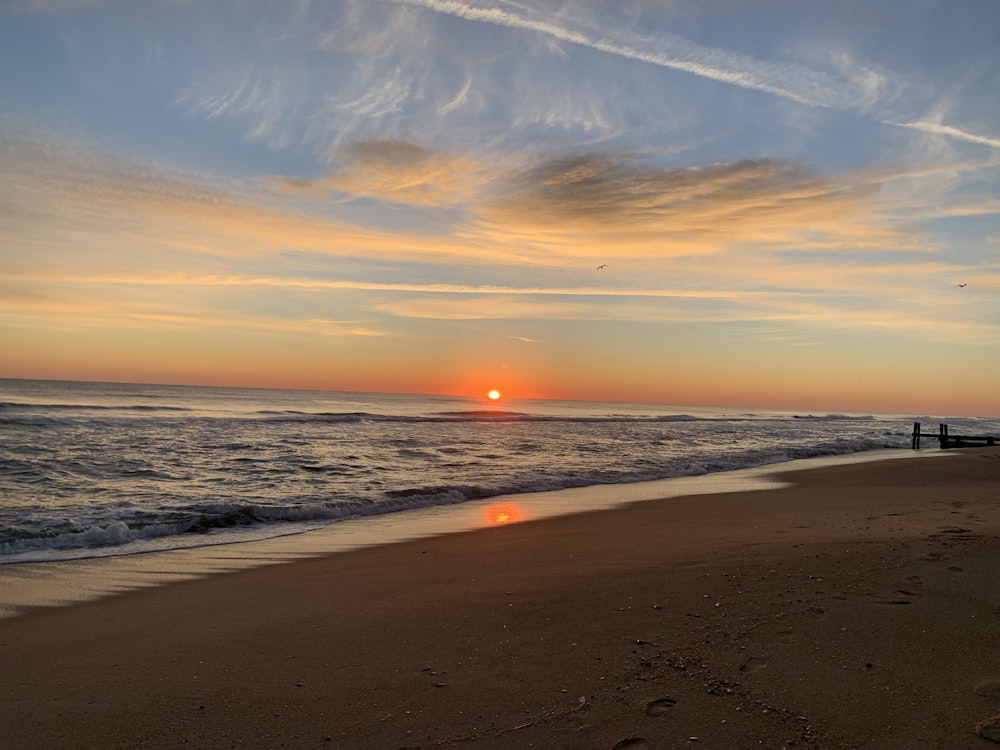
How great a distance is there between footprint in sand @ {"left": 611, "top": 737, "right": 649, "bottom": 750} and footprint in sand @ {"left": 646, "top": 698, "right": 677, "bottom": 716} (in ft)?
0.78

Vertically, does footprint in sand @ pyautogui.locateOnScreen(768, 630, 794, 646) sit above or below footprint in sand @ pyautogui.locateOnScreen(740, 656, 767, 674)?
above

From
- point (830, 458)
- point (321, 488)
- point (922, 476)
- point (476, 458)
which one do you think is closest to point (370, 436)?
point (476, 458)

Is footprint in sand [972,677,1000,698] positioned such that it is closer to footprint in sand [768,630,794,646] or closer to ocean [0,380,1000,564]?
footprint in sand [768,630,794,646]

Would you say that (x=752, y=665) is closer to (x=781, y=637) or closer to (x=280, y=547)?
(x=781, y=637)

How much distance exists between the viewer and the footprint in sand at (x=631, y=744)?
10.4 feet

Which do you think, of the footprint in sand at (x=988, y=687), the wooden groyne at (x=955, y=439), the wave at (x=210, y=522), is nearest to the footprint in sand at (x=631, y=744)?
the footprint in sand at (x=988, y=687)

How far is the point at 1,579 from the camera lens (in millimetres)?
7367

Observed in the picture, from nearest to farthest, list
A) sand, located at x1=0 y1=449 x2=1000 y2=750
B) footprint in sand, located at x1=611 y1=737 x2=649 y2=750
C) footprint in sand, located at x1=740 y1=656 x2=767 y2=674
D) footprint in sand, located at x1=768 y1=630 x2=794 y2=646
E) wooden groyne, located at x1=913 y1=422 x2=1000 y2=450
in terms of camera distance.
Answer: footprint in sand, located at x1=611 y1=737 x2=649 y2=750 → sand, located at x1=0 y1=449 x2=1000 y2=750 → footprint in sand, located at x1=740 y1=656 x2=767 y2=674 → footprint in sand, located at x1=768 y1=630 x2=794 y2=646 → wooden groyne, located at x1=913 y1=422 x2=1000 y2=450

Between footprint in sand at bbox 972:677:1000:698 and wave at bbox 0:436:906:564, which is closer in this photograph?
footprint in sand at bbox 972:677:1000:698

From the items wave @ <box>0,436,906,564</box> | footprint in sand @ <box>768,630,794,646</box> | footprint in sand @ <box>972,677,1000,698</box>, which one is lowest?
wave @ <box>0,436,906,564</box>

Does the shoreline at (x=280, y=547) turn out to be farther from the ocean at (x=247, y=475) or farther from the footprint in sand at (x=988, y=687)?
the footprint in sand at (x=988, y=687)

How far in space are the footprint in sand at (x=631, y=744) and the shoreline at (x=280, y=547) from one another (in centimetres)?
572

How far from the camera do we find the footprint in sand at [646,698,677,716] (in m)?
3.46

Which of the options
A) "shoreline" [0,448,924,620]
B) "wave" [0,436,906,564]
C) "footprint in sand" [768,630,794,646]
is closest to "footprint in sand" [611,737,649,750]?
"footprint in sand" [768,630,794,646]
